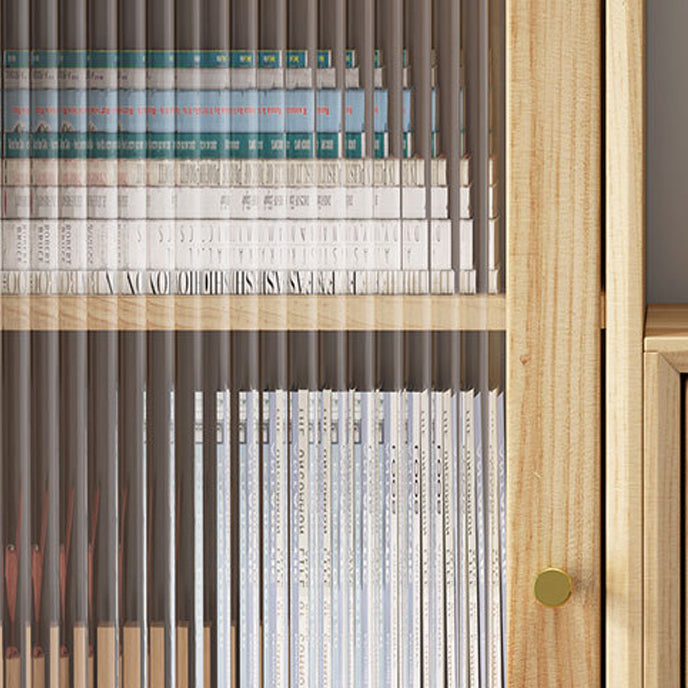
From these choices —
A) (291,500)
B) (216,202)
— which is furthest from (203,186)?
(291,500)

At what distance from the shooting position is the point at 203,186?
88 centimetres

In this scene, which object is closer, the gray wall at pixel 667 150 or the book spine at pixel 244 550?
the book spine at pixel 244 550

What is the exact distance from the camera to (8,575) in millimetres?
911

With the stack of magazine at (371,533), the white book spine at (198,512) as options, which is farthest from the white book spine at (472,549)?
the white book spine at (198,512)

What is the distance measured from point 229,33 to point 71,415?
1.15 feet

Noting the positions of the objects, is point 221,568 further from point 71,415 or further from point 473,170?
point 473,170

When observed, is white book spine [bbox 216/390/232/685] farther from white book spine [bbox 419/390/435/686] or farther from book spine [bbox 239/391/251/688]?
white book spine [bbox 419/390/435/686]

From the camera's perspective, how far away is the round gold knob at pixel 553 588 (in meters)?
0.85

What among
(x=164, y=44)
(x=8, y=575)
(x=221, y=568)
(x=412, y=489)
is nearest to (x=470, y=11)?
(x=164, y=44)

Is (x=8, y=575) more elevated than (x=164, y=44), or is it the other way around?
(x=164, y=44)

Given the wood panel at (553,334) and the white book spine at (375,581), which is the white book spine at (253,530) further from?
the wood panel at (553,334)

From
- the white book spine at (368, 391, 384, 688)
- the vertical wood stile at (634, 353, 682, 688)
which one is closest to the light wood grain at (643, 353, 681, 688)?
the vertical wood stile at (634, 353, 682, 688)

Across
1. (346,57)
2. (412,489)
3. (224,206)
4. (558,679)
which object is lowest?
(558,679)

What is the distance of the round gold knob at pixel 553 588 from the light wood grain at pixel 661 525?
0.06m
